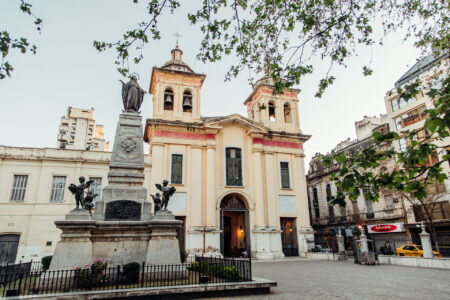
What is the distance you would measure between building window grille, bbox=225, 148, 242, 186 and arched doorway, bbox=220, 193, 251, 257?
1090 mm

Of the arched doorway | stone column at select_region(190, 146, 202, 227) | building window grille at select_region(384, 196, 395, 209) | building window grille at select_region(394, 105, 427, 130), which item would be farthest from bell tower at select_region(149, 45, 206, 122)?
building window grille at select_region(384, 196, 395, 209)

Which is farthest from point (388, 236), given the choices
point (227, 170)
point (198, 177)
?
point (198, 177)

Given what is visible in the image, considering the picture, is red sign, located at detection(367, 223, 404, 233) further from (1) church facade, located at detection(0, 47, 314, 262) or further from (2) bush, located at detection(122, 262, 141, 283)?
(2) bush, located at detection(122, 262, 141, 283)

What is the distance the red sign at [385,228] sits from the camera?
26.3 metres

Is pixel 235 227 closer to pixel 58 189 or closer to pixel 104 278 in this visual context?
pixel 58 189

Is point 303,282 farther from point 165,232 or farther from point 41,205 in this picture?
point 41,205

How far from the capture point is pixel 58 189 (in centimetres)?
2139

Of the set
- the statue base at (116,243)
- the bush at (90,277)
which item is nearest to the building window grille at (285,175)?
the statue base at (116,243)

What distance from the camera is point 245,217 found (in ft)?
77.0

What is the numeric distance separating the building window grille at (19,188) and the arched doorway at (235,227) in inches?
541

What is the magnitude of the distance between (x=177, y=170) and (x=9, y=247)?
38.4 ft

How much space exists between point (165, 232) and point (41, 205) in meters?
15.5

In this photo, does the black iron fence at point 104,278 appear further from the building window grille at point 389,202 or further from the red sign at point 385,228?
the building window grille at point 389,202

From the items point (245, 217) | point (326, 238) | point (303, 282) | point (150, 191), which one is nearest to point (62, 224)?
Result: point (303, 282)
